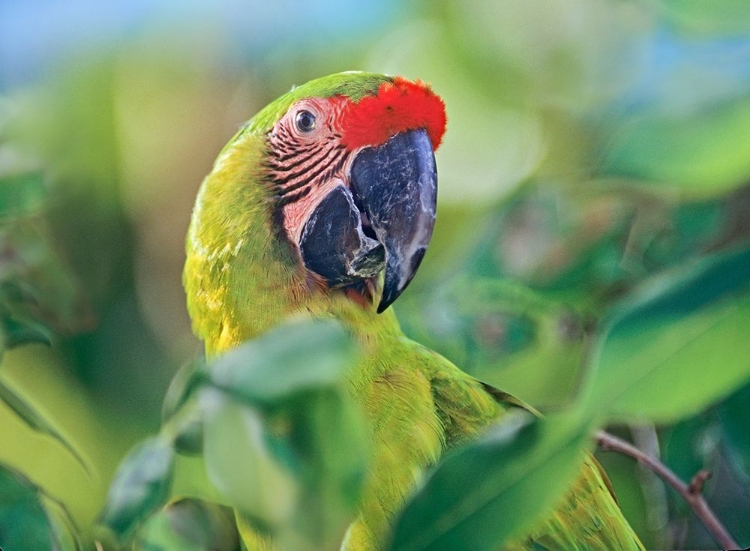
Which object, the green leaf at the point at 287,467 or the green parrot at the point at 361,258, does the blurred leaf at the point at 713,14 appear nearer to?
the green parrot at the point at 361,258

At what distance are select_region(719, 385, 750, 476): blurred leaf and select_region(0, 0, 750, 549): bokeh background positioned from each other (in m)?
0.10

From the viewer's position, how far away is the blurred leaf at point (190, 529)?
0.58 meters

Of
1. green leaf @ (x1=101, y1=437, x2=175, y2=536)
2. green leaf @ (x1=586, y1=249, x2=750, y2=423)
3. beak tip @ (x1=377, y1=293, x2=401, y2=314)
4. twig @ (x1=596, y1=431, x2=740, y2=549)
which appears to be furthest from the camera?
beak tip @ (x1=377, y1=293, x2=401, y2=314)

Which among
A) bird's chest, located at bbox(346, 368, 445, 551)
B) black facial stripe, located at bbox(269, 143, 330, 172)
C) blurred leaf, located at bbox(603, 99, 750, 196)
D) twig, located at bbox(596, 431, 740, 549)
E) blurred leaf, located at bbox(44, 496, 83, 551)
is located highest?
blurred leaf, located at bbox(603, 99, 750, 196)

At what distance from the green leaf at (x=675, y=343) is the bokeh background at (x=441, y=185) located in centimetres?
34

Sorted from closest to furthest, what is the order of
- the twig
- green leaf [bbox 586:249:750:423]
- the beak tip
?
green leaf [bbox 586:249:750:423], the twig, the beak tip

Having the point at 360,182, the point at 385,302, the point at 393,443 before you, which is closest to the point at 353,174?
the point at 360,182

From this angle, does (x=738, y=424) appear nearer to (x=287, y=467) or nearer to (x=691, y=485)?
(x=691, y=485)

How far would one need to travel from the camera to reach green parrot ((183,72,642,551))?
2.32 feet

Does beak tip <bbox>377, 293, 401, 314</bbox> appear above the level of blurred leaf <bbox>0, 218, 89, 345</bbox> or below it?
above

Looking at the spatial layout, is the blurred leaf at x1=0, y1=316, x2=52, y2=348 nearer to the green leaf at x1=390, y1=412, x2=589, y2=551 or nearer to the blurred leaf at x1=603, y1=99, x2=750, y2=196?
the green leaf at x1=390, y1=412, x2=589, y2=551

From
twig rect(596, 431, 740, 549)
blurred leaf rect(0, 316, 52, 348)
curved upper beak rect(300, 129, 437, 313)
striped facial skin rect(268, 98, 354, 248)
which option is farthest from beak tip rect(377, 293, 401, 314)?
blurred leaf rect(0, 316, 52, 348)

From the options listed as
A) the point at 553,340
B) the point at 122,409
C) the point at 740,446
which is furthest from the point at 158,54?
the point at 740,446

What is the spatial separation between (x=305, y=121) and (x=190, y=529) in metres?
0.43
